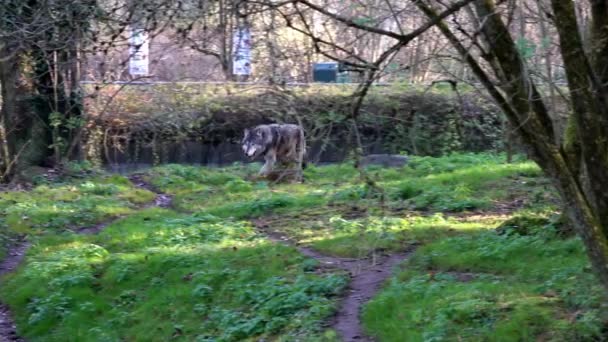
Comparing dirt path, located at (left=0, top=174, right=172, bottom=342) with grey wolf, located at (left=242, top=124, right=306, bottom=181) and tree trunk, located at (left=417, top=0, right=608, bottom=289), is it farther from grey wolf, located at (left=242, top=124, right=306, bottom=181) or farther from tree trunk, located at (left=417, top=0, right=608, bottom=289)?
tree trunk, located at (left=417, top=0, right=608, bottom=289)

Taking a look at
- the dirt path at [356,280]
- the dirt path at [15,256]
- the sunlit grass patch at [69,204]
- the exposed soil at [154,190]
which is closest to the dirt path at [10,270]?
the dirt path at [15,256]

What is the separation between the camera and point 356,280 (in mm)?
11703

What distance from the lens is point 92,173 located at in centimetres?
2389

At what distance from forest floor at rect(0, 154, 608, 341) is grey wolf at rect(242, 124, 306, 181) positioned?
266 cm

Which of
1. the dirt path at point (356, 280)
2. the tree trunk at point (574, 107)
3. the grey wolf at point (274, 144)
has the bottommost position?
the dirt path at point (356, 280)

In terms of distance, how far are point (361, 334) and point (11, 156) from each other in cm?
1520

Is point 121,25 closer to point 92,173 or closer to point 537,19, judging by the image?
point 537,19

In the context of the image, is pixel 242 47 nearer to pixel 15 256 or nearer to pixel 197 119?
pixel 15 256

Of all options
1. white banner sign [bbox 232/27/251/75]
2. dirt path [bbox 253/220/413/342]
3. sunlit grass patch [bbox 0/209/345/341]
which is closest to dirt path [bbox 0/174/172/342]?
sunlit grass patch [bbox 0/209/345/341]

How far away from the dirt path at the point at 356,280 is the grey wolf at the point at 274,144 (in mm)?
7755

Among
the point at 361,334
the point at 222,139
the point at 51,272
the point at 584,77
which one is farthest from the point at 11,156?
the point at 584,77

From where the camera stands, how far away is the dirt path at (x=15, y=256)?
12164mm

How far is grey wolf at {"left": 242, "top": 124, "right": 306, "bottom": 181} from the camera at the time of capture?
71.7 feet

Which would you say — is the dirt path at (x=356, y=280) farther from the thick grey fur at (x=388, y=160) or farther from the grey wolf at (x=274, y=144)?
the thick grey fur at (x=388, y=160)
